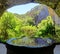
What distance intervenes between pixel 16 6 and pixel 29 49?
1.05m

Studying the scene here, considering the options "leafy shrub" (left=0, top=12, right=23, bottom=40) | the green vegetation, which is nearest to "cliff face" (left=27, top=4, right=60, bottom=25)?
the green vegetation

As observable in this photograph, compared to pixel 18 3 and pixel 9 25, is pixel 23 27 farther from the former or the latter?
pixel 18 3

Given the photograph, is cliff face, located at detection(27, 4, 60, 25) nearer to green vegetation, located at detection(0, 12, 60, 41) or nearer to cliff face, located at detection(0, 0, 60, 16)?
green vegetation, located at detection(0, 12, 60, 41)

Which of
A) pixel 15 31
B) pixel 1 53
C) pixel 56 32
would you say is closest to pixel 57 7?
pixel 56 32

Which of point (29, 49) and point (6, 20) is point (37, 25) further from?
point (29, 49)

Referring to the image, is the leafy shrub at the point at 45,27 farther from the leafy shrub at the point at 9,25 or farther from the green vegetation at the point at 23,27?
the leafy shrub at the point at 9,25

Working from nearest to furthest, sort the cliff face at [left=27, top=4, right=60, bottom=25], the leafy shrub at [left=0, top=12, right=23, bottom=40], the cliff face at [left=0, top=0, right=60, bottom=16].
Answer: the cliff face at [left=27, top=4, right=60, bottom=25], the leafy shrub at [left=0, top=12, right=23, bottom=40], the cliff face at [left=0, top=0, right=60, bottom=16]

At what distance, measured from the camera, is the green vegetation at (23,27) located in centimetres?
188

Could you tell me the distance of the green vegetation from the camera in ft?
6.16

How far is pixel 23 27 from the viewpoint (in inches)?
73.2

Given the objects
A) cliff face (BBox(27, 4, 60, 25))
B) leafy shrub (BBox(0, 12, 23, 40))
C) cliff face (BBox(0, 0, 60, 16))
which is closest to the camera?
cliff face (BBox(27, 4, 60, 25))

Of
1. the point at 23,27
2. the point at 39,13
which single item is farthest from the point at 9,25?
the point at 39,13

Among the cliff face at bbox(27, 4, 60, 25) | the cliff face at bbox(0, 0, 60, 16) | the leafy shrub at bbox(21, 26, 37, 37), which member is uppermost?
the cliff face at bbox(0, 0, 60, 16)

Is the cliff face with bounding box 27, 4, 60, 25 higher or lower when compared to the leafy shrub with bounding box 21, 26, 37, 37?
higher
